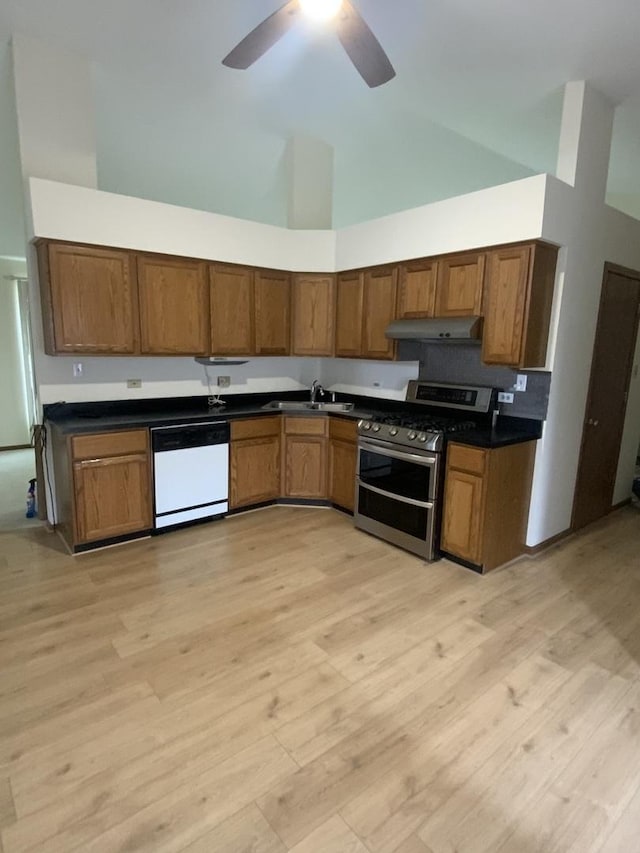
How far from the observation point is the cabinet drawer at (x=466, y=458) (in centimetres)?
303

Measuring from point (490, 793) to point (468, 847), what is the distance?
0.75ft

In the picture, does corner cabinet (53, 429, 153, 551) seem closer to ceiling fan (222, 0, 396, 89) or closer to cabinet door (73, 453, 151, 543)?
cabinet door (73, 453, 151, 543)

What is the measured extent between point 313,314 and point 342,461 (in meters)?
1.43

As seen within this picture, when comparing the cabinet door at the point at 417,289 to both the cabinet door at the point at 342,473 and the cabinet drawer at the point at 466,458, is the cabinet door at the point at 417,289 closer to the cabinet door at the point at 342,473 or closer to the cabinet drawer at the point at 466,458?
the cabinet drawer at the point at 466,458

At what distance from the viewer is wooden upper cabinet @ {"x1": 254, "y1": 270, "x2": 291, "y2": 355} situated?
13.6ft

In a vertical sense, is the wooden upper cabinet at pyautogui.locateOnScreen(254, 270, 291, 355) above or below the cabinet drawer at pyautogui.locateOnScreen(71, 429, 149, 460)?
above

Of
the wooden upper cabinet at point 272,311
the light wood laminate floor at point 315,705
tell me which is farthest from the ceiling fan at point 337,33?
the light wood laminate floor at point 315,705

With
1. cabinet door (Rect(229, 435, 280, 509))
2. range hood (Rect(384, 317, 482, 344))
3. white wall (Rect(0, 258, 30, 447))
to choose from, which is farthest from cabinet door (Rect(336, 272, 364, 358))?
white wall (Rect(0, 258, 30, 447))

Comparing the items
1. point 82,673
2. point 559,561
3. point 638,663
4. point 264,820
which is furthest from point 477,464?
point 82,673

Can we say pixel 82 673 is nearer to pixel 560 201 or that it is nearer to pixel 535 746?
pixel 535 746

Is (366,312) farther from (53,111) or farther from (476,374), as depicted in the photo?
(53,111)

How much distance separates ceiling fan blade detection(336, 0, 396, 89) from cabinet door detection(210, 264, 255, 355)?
1888mm

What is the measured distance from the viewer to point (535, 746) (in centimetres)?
182

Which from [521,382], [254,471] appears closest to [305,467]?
[254,471]
